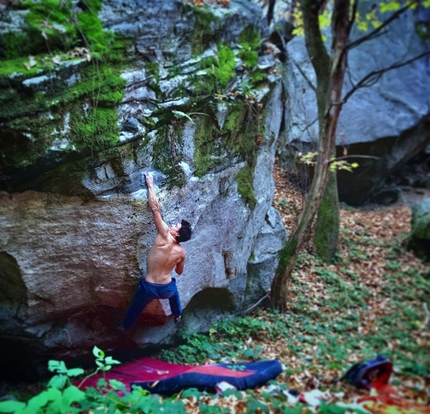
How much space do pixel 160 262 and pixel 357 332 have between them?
94.1 inches

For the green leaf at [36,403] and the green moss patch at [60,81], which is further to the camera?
the green moss patch at [60,81]

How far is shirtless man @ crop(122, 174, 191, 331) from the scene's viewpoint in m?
4.14

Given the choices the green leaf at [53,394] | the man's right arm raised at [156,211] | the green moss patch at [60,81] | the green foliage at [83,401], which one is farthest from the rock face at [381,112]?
the green leaf at [53,394]

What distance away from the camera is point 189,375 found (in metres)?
3.51

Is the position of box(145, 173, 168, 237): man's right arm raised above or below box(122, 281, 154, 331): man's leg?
above

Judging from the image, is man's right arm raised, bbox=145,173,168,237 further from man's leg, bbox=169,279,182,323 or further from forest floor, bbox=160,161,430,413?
forest floor, bbox=160,161,430,413

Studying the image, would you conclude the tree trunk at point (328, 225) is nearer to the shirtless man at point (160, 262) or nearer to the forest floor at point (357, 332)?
the forest floor at point (357, 332)

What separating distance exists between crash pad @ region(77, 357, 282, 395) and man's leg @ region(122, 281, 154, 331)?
542mm

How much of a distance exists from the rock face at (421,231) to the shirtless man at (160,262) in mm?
2373

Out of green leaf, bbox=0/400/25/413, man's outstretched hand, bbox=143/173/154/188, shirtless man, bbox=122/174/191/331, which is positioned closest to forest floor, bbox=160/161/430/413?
shirtless man, bbox=122/174/191/331

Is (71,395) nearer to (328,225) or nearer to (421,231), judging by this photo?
(421,231)

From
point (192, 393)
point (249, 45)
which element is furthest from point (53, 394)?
point (249, 45)

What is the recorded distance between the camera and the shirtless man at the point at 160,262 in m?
4.14

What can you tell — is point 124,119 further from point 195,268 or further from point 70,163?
point 195,268
